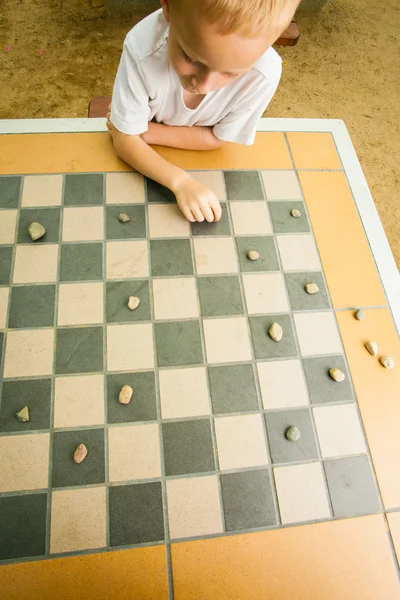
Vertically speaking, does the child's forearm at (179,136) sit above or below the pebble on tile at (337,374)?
above

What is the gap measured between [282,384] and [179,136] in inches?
25.0

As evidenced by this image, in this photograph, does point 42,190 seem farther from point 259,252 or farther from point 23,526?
point 23,526

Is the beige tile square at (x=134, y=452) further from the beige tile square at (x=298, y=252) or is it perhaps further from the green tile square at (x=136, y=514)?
the beige tile square at (x=298, y=252)

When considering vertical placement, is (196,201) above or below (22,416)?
above

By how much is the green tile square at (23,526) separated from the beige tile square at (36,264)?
422 millimetres

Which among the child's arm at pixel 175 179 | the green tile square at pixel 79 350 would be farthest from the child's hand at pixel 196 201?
the green tile square at pixel 79 350

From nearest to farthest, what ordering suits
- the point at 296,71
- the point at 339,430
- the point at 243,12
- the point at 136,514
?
the point at 243,12, the point at 136,514, the point at 339,430, the point at 296,71


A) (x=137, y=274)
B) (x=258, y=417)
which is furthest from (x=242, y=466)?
(x=137, y=274)

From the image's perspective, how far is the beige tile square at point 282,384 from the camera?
863mm

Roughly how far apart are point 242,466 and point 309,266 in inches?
18.5

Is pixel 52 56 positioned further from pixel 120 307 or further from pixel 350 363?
pixel 350 363

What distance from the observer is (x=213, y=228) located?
3.33 feet

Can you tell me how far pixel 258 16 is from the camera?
53 cm

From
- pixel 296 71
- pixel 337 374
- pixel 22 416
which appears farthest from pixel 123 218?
pixel 296 71
